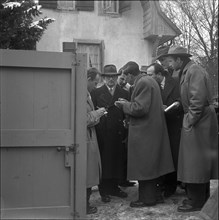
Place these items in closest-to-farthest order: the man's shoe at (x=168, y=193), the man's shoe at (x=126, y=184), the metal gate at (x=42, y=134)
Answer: the metal gate at (x=42, y=134)
the man's shoe at (x=168, y=193)
the man's shoe at (x=126, y=184)

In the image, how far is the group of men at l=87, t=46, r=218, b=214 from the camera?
475 cm

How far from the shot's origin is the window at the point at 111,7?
52.1ft

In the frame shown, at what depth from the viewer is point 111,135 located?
5922mm

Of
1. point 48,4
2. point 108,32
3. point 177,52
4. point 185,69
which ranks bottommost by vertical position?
point 185,69

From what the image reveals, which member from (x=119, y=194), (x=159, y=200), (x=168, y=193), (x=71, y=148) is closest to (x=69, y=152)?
(x=71, y=148)

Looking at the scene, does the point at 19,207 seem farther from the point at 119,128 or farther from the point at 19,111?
the point at 119,128

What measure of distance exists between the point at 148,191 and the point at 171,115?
1056 millimetres

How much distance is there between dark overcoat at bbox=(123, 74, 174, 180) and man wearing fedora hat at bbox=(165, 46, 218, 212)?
361 mm

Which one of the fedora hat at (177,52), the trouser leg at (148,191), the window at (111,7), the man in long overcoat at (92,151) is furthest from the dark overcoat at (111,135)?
the window at (111,7)

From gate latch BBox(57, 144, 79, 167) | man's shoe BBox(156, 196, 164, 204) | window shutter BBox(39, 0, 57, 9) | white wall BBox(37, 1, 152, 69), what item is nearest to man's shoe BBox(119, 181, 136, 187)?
man's shoe BBox(156, 196, 164, 204)

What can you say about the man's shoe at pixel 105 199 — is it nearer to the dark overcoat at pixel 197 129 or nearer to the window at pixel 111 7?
the dark overcoat at pixel 197 129

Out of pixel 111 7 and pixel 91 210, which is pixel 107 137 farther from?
pixel 111 7

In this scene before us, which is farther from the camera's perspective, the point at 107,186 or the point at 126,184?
the point at 126,184

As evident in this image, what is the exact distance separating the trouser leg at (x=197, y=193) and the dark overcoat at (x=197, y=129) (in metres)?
0.17
